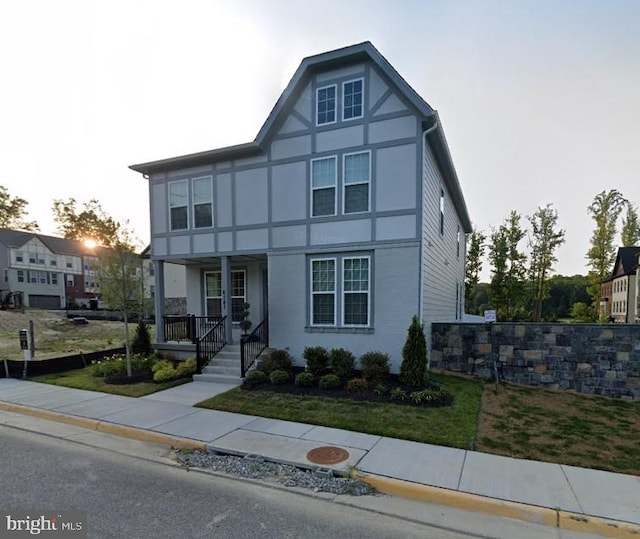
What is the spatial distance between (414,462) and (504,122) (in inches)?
480

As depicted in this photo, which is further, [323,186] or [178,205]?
[178,205]

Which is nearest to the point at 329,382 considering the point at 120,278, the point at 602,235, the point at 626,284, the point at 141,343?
the point at 120,278

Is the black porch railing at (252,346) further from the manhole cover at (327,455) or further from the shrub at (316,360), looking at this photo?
the manhole cover at (327,455)

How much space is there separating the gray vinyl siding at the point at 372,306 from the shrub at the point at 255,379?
1.42m

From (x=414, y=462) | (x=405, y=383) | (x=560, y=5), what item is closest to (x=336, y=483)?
(x=414, y=462)

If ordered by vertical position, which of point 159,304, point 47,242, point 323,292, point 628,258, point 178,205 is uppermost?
point 47,242

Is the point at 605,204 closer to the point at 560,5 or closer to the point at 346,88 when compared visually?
the point at 560,5

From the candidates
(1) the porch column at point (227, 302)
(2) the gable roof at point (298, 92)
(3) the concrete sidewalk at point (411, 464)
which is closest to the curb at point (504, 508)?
(3) the concrete sidewalk at point (411, 464)

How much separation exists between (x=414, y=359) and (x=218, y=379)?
16.6ft

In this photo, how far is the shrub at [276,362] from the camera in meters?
8.80

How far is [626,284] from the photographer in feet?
105

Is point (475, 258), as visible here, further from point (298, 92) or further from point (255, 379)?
point (255, 379)

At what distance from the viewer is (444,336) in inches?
380

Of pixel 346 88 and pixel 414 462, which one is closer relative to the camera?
pixel 414 462
